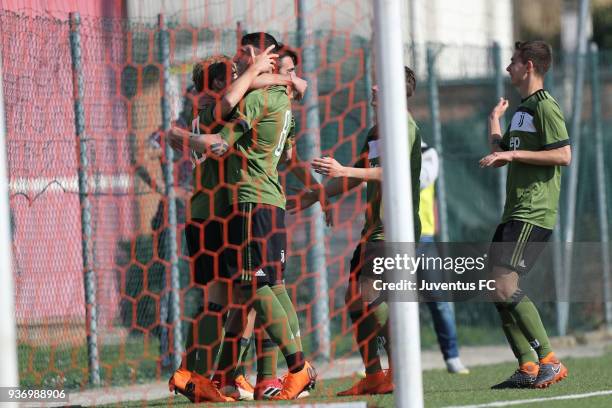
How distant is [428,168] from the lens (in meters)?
9.37

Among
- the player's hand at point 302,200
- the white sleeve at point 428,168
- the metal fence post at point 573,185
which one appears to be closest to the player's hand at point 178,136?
the player's hand at point 302,200

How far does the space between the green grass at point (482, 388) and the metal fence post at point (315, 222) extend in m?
1.13

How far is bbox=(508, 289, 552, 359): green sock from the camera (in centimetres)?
725

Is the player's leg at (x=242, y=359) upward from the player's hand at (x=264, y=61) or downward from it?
downward

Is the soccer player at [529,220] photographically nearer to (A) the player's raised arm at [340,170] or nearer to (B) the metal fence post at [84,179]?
(A) the player's raised arm at [340,170]

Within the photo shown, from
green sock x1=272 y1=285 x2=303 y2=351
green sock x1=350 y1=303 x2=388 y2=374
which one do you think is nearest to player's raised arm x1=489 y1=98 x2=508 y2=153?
green sock x1=350 y1=303 x2=388 y2=374

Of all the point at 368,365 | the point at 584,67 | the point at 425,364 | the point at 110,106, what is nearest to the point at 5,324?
the point at 368,365

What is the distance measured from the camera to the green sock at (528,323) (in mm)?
7250

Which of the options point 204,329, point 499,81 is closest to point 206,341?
point 204,329

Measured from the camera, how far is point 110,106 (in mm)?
8789

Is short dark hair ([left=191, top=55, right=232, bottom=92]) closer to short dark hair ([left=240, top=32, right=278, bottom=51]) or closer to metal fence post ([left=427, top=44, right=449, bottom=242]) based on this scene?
short dark hair ([left=240, top=32, right=278, bottom=51])

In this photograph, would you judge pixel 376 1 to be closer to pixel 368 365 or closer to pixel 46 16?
pixel 368 365

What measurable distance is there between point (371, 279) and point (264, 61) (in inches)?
59.6

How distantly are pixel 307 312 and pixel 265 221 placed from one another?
11.6ft
